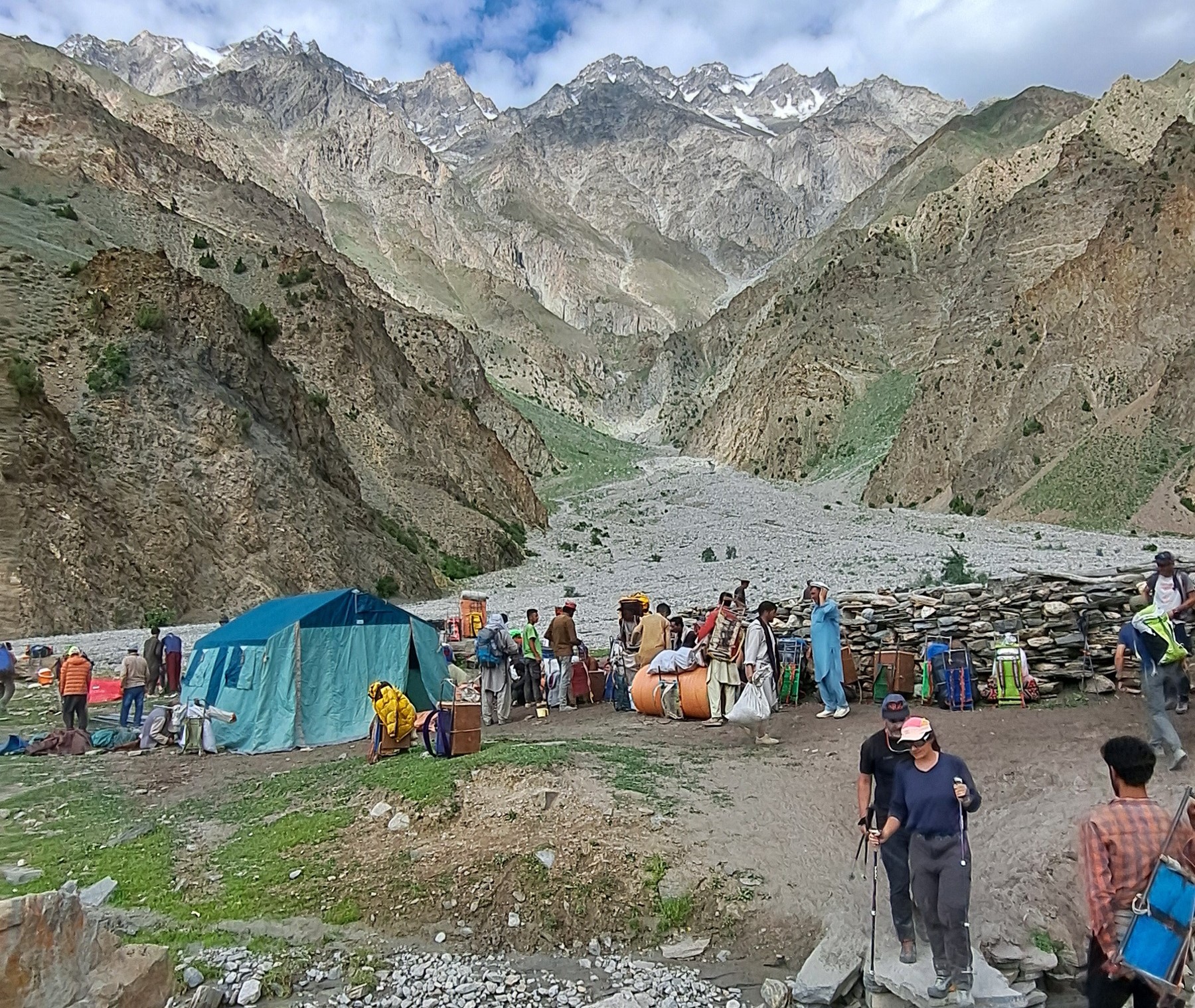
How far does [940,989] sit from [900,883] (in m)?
0.62

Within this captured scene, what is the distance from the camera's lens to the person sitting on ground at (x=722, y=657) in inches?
433

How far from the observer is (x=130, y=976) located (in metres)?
5.20

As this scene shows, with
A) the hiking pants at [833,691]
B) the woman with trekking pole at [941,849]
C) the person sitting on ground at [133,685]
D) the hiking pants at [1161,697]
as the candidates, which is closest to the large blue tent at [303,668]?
the person sitting on ground at [133,685]

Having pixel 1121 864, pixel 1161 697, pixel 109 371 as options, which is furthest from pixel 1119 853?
pixel 109 371

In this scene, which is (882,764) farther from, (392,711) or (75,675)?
(75,675)

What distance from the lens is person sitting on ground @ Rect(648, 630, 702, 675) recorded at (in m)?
12.1

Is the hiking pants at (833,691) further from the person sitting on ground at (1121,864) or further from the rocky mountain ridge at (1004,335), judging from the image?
the rocky mountain ridge at (1004,335)

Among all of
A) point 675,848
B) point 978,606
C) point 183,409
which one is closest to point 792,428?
point 183,409

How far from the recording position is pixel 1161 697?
800cm

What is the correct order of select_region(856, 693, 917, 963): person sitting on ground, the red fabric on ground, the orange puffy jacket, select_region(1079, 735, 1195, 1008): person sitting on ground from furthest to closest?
the red fabric on ground
the orange puffy jacket
select_region(856, 693, 917, 963): person sitting on ground
select_region(1079, 735, 1195, 1008): person sitting on ground

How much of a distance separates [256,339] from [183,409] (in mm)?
5670

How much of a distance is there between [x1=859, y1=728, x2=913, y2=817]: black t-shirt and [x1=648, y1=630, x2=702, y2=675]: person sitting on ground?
5.96 meters

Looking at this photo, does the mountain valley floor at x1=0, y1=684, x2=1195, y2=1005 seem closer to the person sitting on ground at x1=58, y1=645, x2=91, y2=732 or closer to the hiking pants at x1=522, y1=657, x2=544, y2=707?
the person sitting on ground at x1=58, y1=645, x2=91, y2=732

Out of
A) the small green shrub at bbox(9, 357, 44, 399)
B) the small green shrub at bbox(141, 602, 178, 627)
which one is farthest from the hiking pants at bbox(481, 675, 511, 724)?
the small green shrub at bbox(9, 357, 44, 399)
